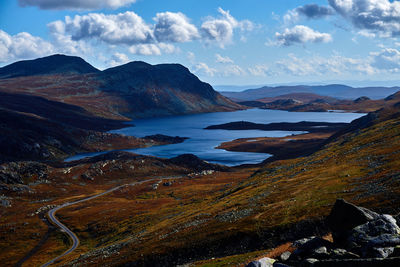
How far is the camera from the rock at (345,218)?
25.7 meters

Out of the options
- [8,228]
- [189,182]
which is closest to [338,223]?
[8,228]

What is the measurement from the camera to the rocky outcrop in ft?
65.5

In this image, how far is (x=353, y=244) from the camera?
2295 cm

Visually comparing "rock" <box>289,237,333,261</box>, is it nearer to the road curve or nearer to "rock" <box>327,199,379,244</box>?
"rock" <box>327,199,379,244</box>

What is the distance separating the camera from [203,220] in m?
62.3

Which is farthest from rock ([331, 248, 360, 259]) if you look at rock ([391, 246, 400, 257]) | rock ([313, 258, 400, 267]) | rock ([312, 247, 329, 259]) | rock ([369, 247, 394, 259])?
→ rock ([391, 246, 400, 257])

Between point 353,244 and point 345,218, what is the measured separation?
12.2 feet

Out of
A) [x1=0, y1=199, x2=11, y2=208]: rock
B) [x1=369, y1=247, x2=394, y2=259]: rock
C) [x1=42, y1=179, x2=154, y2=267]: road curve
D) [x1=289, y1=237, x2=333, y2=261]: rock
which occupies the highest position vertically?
[x1=369, y1=247, x2=394, y2=259]: rock

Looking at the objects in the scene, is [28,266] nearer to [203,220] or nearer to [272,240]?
[203,220]

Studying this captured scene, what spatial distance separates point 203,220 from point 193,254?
15.2 meters

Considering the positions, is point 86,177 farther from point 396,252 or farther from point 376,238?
point 396,252

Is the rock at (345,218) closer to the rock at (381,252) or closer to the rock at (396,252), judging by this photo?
the rock at (381,252)

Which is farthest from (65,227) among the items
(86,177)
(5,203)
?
(86,177)

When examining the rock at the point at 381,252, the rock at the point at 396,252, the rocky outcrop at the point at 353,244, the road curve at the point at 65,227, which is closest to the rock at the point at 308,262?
the rocky outcrop at the point at 353,244
